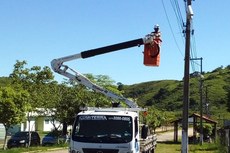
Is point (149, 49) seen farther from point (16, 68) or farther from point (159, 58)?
point (16, 68)

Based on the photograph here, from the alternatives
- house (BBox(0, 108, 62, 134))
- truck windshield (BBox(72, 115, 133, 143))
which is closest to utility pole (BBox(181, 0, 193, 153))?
truck windshield (BBox(72, 115, 133, 143))

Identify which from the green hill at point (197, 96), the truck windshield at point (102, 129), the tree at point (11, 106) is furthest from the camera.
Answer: the green hill at point (197, 96)

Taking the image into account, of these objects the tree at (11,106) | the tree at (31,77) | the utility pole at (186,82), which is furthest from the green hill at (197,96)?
the utility pole at (186,82)

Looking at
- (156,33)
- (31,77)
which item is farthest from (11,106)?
(156,33)

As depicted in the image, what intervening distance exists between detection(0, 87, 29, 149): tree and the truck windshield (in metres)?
18.0

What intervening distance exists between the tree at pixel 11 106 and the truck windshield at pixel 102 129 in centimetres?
1799

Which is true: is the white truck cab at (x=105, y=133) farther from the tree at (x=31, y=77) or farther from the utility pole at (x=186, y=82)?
the tree at (x=31, y=77)

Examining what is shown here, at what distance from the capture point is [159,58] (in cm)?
1762

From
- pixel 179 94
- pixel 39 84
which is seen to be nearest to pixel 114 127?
pixel 39 84

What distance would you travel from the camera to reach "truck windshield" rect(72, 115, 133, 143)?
1534 centimetres

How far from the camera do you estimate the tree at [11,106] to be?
3294 cm

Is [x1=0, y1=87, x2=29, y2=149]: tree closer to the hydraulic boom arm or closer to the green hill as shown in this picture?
the hydraulic boom arm

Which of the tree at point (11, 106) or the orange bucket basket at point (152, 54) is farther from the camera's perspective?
the tree at point (11, 106)

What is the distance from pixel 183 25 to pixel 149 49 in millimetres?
6038
